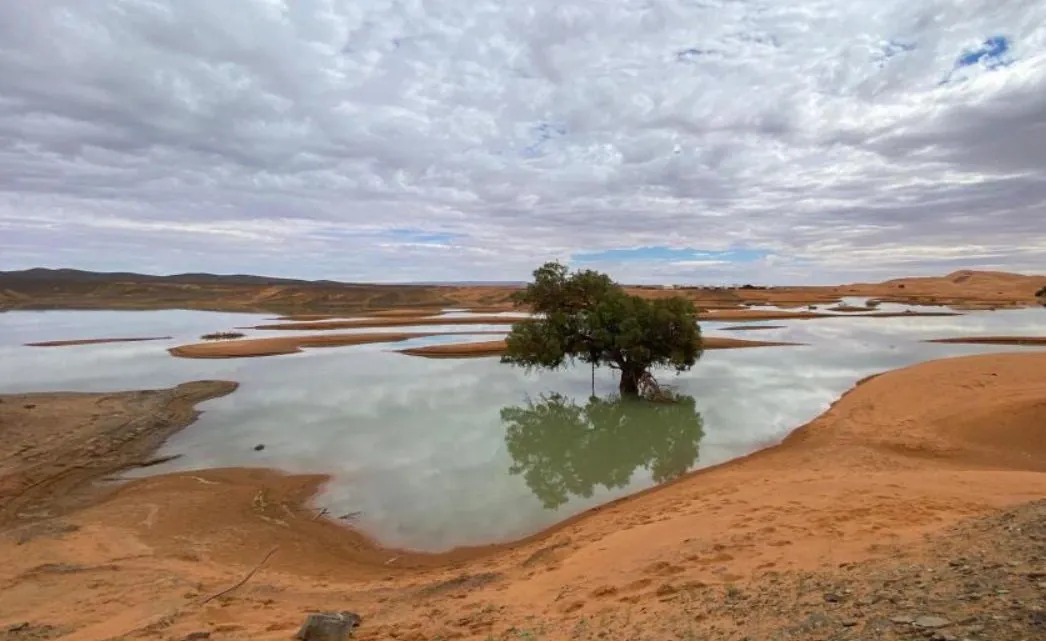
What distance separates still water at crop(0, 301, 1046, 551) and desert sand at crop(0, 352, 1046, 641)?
4.52ft

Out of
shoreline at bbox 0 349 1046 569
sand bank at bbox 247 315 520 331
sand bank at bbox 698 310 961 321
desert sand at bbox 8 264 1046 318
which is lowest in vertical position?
shoreline at bbox 0 349 1046 569

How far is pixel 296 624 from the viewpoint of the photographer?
24.5 ft

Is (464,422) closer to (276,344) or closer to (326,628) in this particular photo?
(326,628)

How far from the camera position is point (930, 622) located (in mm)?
4895

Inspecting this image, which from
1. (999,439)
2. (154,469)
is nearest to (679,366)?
(999,439)

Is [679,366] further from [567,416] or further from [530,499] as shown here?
[530,499]

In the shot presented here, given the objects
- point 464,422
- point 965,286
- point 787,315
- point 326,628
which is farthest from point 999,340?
point 965,286

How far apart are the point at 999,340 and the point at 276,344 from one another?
1941 inches

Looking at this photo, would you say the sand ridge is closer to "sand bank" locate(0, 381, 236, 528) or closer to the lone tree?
the lone tree

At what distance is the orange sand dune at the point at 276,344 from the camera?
40.2 m

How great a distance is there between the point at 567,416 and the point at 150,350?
3388 cm

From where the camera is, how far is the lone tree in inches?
982

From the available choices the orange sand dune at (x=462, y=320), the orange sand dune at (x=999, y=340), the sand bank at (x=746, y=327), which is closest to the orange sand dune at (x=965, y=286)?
the orange sand dune at (x=462, y=320)

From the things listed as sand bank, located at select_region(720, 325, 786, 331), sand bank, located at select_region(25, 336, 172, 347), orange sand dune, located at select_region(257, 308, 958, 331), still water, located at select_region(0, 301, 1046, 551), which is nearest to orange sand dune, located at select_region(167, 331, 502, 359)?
still water, located at select_region(0, 301, 1046, 551)
